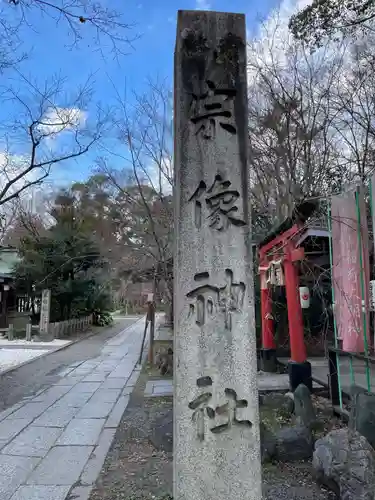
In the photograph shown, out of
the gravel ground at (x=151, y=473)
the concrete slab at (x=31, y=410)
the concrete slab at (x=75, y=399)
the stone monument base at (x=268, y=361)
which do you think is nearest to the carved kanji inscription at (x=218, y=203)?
the gravel ground at (x=151, y=473)

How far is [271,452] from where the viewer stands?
4.81 meters

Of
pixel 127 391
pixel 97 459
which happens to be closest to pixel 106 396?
pixel 127 391

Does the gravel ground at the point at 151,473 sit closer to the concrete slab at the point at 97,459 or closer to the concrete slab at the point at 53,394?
the concrete slab at the point at 97,459

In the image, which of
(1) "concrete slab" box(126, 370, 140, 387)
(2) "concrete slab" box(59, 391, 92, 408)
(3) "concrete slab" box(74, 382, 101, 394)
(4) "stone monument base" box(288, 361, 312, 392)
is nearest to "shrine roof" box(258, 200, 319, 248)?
(4) "stone monument base" box(288, 361, 312, 392)

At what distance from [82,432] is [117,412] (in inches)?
47.3

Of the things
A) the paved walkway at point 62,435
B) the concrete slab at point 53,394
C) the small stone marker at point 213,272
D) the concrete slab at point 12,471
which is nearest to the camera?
the small stone marker at point 213,272

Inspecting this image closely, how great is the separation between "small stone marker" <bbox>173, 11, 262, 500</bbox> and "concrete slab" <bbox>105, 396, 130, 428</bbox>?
399cm

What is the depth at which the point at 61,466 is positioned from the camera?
489cm

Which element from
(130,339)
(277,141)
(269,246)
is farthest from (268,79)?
(130,339)

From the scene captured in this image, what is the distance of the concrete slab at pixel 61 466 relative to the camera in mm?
4480

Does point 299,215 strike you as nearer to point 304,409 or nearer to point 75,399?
point 304,409

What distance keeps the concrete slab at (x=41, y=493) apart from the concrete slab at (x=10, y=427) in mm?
1945

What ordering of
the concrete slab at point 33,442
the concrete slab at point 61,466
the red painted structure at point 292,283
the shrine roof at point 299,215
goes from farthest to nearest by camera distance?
the red painted structure at point 292,283 < the shrine roof at point 299,215 < the concrete slab at point 33,442 < the concrete slab at point 61,466

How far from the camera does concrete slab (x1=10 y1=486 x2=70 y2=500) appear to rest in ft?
13.3
